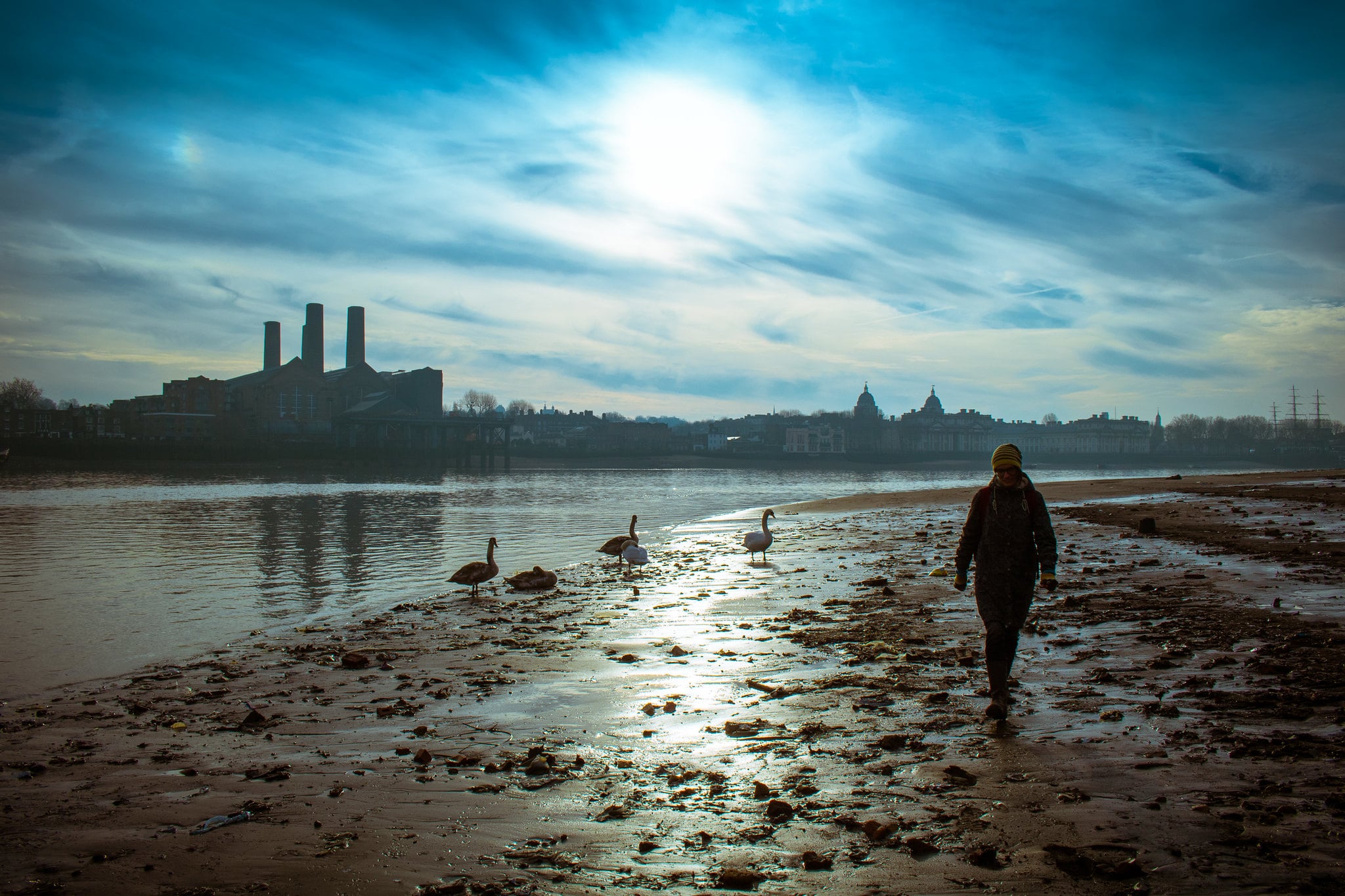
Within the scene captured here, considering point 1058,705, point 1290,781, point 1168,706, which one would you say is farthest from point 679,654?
point 1290,781

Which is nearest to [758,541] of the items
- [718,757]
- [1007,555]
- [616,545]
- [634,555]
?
[634,555]

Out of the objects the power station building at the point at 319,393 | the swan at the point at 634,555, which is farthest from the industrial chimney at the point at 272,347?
the swan at the point at 634,555

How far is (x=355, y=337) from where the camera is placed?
454 ft

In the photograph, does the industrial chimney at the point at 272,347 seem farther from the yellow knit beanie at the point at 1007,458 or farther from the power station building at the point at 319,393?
the yellow knit beanie at the point at 1007,458

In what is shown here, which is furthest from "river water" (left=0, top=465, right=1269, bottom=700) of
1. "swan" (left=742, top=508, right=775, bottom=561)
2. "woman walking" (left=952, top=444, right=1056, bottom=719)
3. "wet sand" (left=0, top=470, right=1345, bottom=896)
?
"woman walking" (left=952, top=444, right=1056, bottom=719)

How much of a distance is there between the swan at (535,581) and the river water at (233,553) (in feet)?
5.00

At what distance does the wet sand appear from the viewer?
376 cm

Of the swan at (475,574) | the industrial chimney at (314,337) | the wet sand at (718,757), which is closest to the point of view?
the wet sand at (718,757)

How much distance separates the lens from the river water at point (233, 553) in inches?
417

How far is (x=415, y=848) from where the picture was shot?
4039 millimetres

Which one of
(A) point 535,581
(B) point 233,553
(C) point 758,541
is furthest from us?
(B) point 233,553

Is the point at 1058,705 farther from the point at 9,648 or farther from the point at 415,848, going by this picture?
the point at 9,648

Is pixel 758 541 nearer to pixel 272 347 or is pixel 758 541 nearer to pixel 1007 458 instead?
pixel 1007 458

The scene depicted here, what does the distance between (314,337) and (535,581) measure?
13924 centimetres
